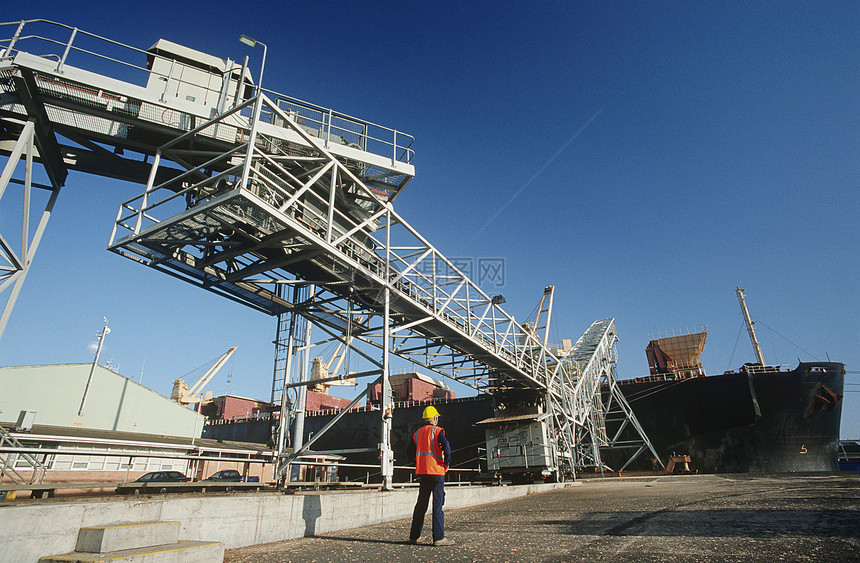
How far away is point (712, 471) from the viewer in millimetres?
27547

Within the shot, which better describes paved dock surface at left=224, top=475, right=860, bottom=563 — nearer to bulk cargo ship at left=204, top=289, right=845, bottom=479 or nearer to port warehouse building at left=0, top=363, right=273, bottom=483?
port warehouse building at left=0, top=363, right=273, bottom=483

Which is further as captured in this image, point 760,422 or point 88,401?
point 760,422

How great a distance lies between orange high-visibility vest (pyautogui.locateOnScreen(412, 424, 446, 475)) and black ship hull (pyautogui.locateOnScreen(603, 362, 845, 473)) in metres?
28.5

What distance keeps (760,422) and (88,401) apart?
40.9 metres

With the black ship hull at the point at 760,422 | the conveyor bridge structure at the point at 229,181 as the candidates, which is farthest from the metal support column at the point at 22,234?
the black ship hull at the point at 760,422

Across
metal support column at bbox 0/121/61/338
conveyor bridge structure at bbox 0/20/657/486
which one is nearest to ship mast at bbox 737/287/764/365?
conveyor bridge structure at bbox 0/20/657/486

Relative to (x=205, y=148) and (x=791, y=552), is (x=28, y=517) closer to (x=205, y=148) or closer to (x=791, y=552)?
(x=791, y=552)

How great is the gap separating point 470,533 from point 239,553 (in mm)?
3112

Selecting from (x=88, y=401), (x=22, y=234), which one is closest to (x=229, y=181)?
(x=22, y=234)

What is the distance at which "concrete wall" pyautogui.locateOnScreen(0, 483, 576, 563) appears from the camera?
3834 mm

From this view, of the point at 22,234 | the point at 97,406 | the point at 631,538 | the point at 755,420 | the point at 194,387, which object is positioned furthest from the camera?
the point at 194,387

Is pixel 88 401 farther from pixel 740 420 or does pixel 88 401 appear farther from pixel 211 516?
pixel 740 420

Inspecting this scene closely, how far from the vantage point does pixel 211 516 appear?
17.2ft

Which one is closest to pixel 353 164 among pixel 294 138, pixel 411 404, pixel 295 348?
pixel 294 138
